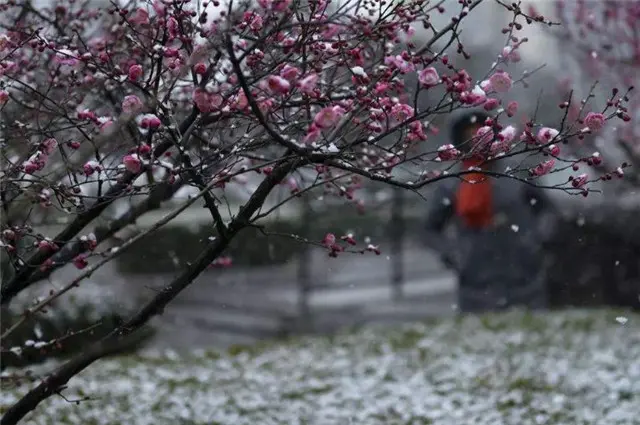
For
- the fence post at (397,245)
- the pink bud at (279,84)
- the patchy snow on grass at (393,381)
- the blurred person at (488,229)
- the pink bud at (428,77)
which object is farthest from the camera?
the fence post at (397,245)

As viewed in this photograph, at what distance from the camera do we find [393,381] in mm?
6430

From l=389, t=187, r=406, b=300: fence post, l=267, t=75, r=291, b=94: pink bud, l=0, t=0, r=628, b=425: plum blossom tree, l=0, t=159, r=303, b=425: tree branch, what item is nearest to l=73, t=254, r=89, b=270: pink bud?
l=0, t=0, r=628, b=425: plum blossom tree

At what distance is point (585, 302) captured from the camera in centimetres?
1110

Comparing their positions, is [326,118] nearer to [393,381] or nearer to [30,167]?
[30,167]

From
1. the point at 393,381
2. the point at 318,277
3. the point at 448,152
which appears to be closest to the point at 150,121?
the point at 448,152

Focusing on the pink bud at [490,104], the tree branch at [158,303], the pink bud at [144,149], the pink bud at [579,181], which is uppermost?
the pink bud at [490,104]

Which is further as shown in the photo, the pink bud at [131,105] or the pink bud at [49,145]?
the pink bud at [49,145]

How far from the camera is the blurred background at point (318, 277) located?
36.1 ft

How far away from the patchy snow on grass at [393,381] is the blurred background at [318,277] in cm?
109

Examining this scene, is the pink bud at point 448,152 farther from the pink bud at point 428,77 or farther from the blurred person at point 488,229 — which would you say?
the blurred person at point 488,229

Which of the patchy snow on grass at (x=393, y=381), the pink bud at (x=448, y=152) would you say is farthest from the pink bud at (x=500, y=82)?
the patchy snow on grass at (x=393, y=381)

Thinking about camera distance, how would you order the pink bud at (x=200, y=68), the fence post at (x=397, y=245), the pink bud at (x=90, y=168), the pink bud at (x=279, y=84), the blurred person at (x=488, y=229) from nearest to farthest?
the pink bud at (x=279, y=84) < the pink bud at (x=200, y=68) < the pink bud at (x=90, y=168) < the blurred person at (x=488, y=229) < the fence post at (x=397, y=245)

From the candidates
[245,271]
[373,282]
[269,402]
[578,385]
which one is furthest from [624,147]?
[245,271]

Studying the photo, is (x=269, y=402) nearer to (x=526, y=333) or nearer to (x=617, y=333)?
(x=526, y=333)
